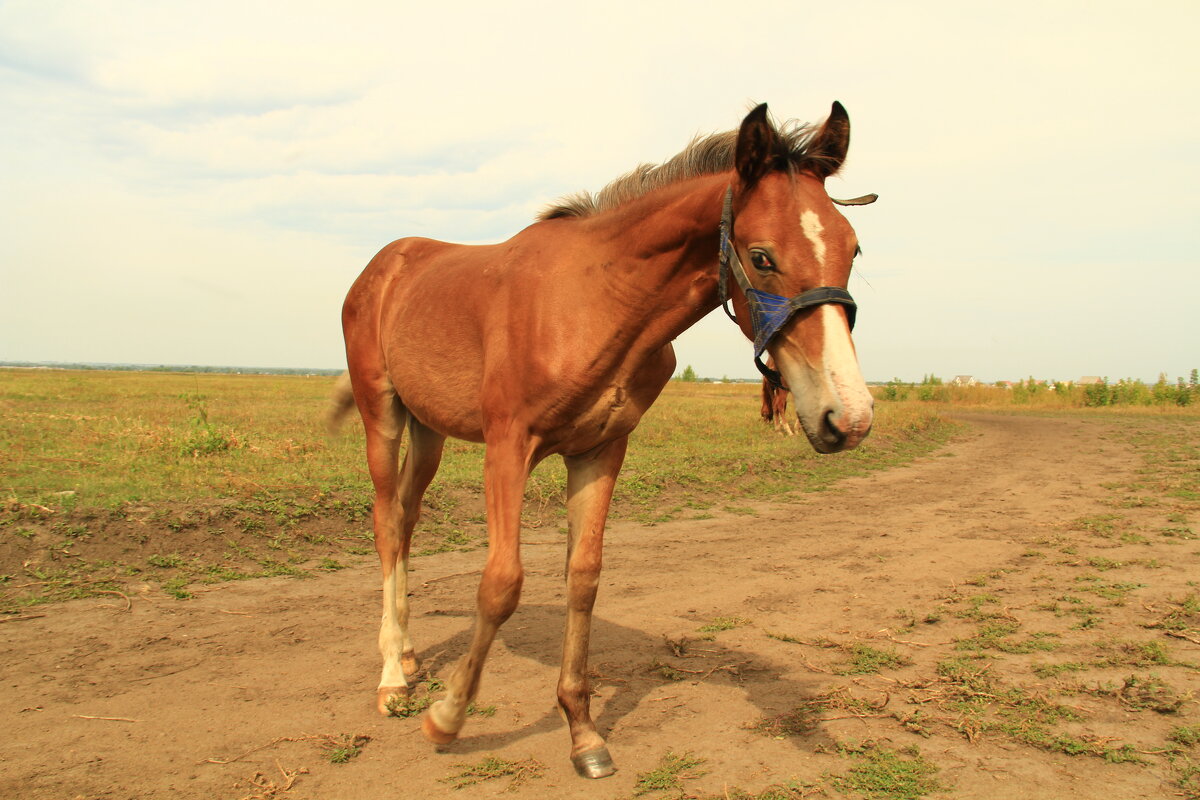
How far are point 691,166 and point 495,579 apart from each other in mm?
1933

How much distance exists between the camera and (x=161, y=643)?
4.43 m

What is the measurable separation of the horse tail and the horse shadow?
169 centimetres

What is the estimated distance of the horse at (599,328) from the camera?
2.48 metres

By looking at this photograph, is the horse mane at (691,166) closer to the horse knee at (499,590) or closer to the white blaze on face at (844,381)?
the white blaze on face at (844,381)

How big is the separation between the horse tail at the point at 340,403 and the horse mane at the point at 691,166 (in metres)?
2.60

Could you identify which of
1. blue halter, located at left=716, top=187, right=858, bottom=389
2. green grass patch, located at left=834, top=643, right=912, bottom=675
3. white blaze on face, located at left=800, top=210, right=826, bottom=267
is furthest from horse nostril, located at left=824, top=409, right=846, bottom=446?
green grass patch, located at left=834, top=643, right=912, bottom=675

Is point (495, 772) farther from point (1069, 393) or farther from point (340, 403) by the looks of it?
point (1069, 393)

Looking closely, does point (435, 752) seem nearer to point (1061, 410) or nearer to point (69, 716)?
point (69, 716)

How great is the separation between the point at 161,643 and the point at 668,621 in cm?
321

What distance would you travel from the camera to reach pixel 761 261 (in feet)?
8.39

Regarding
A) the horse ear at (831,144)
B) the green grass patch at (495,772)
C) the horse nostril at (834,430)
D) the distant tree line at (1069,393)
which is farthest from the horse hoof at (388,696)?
the distant tree line at (1069,393)

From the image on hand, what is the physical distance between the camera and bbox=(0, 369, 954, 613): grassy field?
5699 millimetres

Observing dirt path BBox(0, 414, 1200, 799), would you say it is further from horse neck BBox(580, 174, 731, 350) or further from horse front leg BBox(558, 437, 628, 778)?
horse neck BBox(580, 174, 731, 350)

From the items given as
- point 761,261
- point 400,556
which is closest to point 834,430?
point 761,261
